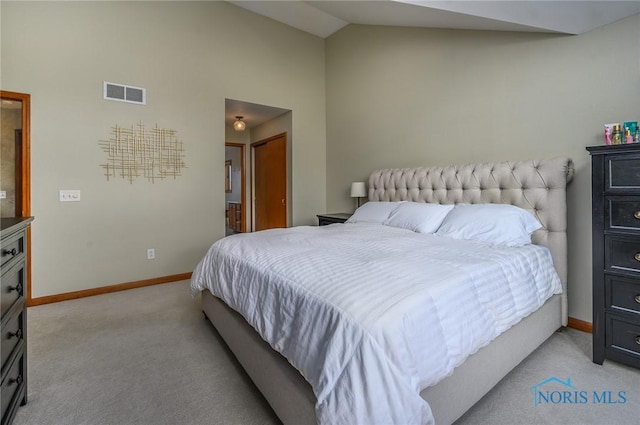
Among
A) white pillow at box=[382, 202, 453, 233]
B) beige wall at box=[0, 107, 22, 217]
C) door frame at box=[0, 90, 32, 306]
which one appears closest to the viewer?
white pillow at box=[382, 202, 453, 233]

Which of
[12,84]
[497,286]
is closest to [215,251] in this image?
[497,286]

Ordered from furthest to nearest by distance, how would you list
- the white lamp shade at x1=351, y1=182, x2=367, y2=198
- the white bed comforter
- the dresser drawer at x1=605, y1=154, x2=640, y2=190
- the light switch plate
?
the white lamp shade at x1=351, y1=182, x2=367, y2=198
the light switch plate
the dresser drawer at x1=605, y1=154, x2=640, y2=190
the white bed comforter

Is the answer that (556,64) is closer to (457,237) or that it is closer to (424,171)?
(424,171)

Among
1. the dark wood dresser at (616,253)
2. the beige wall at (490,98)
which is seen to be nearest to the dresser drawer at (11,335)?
the dark wood dresser at (616,253)

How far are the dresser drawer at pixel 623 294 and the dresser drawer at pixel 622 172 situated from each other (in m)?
0.54

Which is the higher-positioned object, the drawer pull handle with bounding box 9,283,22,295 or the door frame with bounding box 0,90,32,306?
the door frame with bounding box 0,90,32,306

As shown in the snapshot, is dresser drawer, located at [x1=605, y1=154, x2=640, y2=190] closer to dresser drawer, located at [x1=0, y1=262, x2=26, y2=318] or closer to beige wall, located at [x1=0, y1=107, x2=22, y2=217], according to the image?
dresser drawer, located at [x1=0, y1=262, x2=26, y2=318]

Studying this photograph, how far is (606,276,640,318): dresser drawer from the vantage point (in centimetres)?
176

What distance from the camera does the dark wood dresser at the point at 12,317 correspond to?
4.11 feet

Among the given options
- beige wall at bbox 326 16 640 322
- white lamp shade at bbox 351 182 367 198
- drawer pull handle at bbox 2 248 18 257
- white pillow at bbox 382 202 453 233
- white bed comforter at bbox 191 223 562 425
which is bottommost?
white bed comforter at bbox 191 223 562 425

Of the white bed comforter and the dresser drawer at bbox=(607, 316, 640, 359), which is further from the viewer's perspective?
the dresser drawer at bbox=(607, 316, 640, 359)

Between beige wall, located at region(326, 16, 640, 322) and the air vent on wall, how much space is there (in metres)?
2.61

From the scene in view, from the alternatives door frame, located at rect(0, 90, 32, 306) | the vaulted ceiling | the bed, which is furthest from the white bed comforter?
door frame, located at rect(0, 90, 32, 306)

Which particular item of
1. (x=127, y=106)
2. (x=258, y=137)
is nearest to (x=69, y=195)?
(x=127, y=106)
